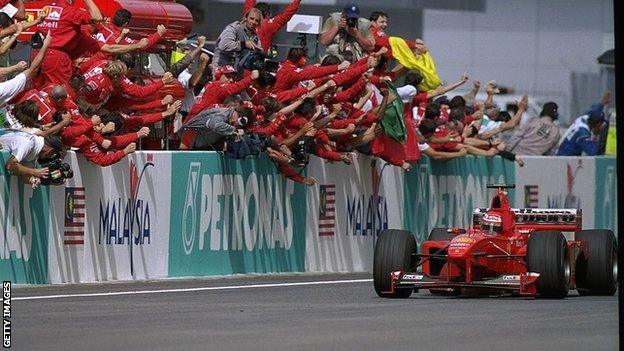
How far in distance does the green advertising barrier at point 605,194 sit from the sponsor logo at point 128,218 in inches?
462

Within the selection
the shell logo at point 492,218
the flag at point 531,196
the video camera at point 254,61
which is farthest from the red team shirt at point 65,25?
the flag at point 531,196

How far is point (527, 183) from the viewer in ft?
84.6

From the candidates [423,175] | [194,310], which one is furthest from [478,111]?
[194,310]

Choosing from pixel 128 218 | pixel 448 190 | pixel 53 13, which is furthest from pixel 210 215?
pixel 448 190

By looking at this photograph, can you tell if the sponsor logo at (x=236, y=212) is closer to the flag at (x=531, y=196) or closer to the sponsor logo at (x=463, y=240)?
the sponsor logo at (x=463, y=240)

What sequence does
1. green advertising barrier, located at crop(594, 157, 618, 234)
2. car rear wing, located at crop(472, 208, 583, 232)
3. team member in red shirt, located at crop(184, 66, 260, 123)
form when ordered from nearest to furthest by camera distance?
1. car rear wing, located at crop(472, 208, 583, 232)
2. team member in red shirt, located at crop(184, 66, 260, 123)
3. green advertising barrier, located at crop(594, 157, 618, 234)

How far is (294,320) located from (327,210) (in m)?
7.39

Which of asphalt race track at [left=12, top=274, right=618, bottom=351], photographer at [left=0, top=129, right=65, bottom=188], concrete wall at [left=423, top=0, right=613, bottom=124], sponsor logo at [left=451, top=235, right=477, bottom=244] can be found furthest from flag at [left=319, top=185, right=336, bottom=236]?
concrete wall at [left=423, top=0, right=613, bottom=124]

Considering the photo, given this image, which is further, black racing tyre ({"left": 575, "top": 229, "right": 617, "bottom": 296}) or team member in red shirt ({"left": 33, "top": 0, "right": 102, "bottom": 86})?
team member in red shirt ({"left": 33, "top": 0, "right": 102, "bottom": 86})

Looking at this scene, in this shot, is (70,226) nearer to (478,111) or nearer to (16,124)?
(16,124)

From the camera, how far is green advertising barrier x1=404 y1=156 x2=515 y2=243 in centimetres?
2284

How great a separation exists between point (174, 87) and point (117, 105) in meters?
1.13

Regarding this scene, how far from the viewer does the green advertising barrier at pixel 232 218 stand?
61.0 ft

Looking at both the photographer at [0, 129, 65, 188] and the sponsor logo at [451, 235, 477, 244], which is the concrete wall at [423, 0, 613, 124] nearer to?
the sponsor logo at [451, 235, 477, 244]
